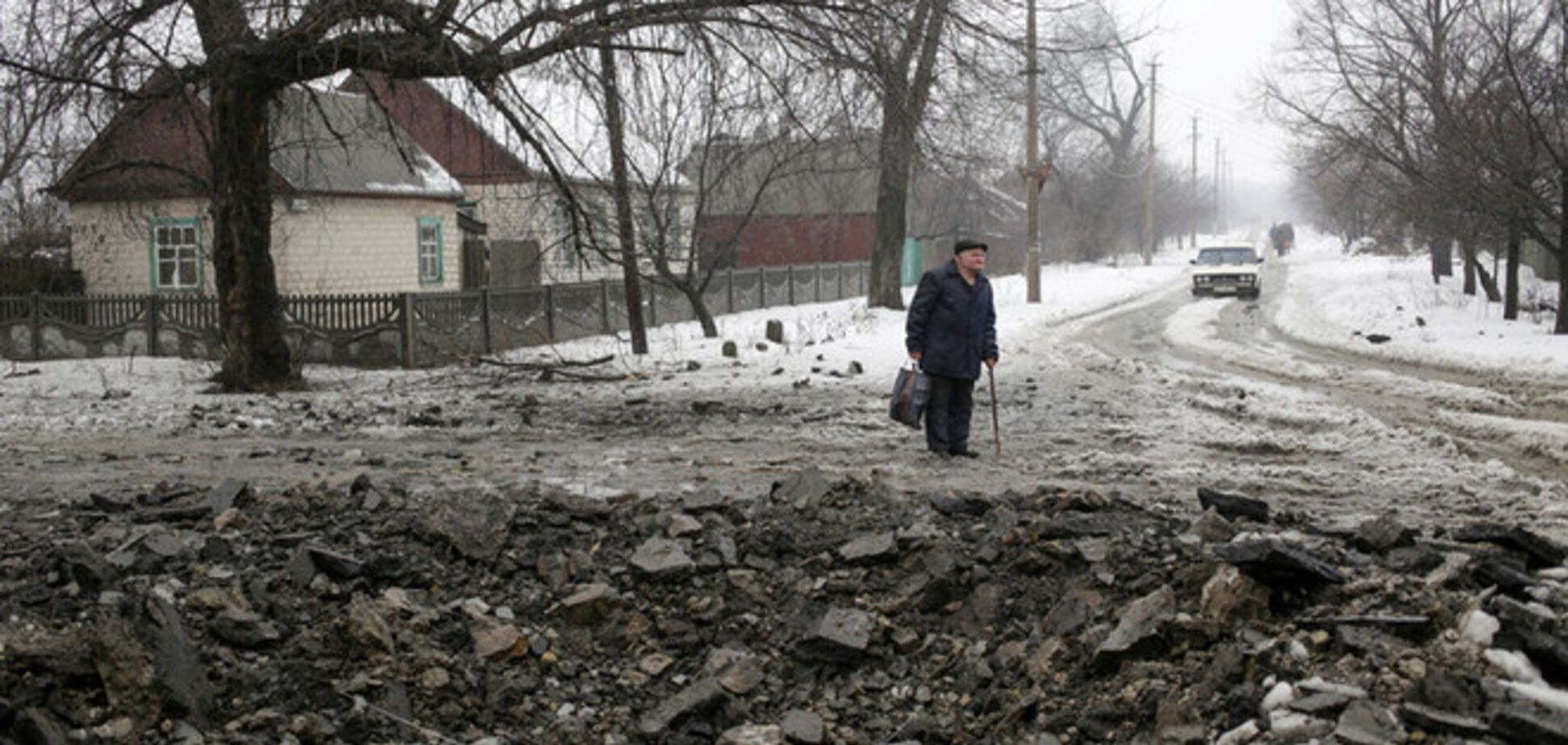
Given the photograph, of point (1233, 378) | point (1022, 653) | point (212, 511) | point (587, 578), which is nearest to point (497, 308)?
point (1233, 378)

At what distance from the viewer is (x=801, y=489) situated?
23.7 ft

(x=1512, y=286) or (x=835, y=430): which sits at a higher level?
(x=1512, y=286)

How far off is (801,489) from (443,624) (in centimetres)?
238

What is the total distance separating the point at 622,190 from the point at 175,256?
42.2 feet

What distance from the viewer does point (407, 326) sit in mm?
18531

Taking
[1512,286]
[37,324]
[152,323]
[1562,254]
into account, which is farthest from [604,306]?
[1512,286]

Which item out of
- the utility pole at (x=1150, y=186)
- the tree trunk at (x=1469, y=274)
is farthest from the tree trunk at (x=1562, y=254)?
the utility pole at (x=1150, y=186)

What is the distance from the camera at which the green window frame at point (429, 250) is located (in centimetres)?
2788

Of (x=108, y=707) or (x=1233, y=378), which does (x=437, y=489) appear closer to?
(x=108, y=707)

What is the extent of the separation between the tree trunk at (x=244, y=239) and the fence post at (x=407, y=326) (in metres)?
3.31

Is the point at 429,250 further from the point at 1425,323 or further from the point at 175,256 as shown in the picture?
the point at 1425,323

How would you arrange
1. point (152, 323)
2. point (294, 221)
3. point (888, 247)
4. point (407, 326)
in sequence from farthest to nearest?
1. point (888, 247)
2. point (294, 221)
3. point (152, 323)
4. point (407, 326)

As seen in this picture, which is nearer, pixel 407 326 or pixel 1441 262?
pixel 407 326

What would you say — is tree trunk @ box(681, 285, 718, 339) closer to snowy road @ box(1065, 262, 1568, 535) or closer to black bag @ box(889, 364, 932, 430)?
snowy road @ box(1065, 262, 1568, 535)
